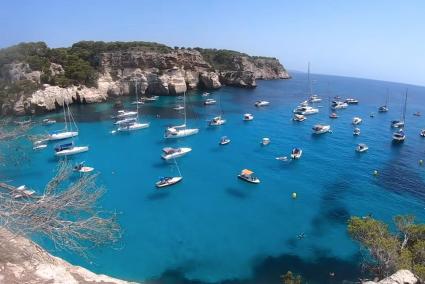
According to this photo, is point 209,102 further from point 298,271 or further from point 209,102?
point 298,271

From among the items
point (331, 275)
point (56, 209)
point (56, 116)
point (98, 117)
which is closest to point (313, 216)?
point (331, 275)

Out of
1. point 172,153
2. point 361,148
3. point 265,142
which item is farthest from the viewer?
point 265,142

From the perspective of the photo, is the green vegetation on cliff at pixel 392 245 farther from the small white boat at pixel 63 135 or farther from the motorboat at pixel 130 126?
the small white boat at pixel 63 135

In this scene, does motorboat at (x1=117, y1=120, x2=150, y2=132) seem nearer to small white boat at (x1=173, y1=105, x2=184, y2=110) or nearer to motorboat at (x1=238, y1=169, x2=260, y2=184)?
small white boat at (x1=173, y1=105, x2=184, y2=110)

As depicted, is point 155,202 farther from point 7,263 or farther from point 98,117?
point 98,117

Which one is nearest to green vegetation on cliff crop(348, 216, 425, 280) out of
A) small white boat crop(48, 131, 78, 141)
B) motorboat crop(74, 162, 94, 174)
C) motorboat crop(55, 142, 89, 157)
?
motorboat crop(74, 162, 94, 174)

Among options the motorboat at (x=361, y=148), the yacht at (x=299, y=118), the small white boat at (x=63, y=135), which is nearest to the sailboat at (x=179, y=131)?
the small white boat at (x=63, y=135)

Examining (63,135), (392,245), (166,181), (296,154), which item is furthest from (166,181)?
(63,135)
